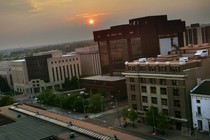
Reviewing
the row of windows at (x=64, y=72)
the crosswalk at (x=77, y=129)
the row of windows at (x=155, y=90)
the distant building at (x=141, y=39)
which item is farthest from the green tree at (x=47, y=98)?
the crosswalk at (x=77, y=129)

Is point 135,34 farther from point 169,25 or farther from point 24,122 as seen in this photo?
point 24,122

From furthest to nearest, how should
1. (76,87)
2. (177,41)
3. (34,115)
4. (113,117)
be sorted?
(76,87)
(177,41)
(113,117)
(34,115)

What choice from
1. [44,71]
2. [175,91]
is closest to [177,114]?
[175,91]

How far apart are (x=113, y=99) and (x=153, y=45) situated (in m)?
7.29

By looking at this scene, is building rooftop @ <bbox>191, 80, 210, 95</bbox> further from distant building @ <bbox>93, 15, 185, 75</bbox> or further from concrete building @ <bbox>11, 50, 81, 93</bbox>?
concrete building @ <bbox>11, 50, 81, 93</bbox>

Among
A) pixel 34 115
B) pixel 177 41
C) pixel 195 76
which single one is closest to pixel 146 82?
pixel 195 76

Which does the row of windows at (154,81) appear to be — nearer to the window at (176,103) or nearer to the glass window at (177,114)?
the window at (176,103)

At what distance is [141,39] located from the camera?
33.6 metres

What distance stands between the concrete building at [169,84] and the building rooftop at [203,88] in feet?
1.91

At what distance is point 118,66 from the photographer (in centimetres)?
3647

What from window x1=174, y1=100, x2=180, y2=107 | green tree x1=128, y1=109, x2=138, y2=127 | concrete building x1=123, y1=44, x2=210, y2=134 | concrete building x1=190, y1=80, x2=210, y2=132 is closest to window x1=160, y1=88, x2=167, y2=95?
concrete building x1=123, y1=44, x2=210, y2=134

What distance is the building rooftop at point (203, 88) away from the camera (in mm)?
19219

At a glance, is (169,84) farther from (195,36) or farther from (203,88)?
(195,36)

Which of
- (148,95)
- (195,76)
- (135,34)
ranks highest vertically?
(135,34)
